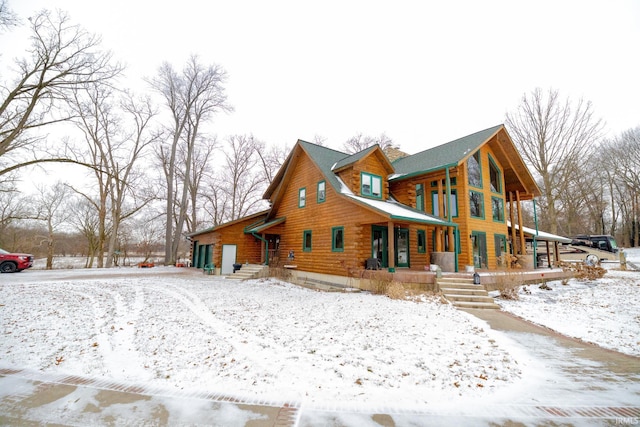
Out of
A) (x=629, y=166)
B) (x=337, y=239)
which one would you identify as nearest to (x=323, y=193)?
(x=337, y=239)

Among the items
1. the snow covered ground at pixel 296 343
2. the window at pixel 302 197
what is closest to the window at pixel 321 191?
Answer: the window at pixel 302 197

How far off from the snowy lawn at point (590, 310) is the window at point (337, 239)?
6429mm

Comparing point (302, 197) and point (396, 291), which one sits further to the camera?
point (302, 197)

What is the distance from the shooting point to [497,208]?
15445mm

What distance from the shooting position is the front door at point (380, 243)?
12570 mm

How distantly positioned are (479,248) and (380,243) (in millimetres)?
5435

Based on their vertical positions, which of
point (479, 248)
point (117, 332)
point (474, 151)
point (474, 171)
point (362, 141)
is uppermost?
point (362, 141)

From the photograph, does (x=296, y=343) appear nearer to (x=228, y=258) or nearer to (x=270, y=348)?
(x=270, y=348)

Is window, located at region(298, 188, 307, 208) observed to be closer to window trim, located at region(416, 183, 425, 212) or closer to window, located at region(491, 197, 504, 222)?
window trim, located at region(416, 183, 425, 212)

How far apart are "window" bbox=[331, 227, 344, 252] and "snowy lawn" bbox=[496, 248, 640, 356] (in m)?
6.43

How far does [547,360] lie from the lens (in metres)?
4.25

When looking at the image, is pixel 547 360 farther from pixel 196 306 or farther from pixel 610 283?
pixel 610 283

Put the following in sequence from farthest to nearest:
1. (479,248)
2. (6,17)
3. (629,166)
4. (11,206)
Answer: (629,166)
(11,206)
(479,248)
(6,17)

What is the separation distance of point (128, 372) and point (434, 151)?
16.6 metres
